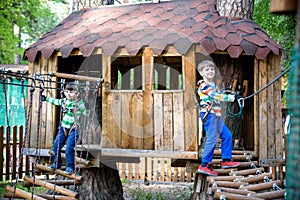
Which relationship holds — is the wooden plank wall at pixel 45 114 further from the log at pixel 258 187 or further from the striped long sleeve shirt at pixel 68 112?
the log at pixel 258 187

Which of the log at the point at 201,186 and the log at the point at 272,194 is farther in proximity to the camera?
the log at the point at 201,186

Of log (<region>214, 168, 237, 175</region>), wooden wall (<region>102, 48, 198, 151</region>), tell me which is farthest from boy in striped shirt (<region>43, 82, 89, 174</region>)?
log (<region>214, 168, 237, 175</region>)

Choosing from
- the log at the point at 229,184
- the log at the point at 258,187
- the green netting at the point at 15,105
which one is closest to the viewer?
the log at the point at 258,187

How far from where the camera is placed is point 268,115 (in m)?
7.16

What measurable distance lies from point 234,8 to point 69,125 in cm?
359

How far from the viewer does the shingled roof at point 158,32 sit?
277 inches

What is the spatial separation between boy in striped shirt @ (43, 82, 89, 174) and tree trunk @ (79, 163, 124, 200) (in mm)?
2588

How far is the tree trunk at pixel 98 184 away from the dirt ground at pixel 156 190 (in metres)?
1.37

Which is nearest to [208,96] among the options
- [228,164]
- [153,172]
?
[228,164]

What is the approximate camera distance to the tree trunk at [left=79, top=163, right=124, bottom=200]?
9742 mm

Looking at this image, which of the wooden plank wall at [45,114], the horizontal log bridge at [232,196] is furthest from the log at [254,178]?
the wooden plank wall at [45,114]

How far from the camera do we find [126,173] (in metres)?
13.6

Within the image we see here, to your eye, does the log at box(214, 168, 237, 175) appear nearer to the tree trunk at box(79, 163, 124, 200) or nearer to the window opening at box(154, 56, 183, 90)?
the tree trunk at box(79, 163, 124, 200)

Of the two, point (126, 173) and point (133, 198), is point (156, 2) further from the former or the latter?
point (126, 173)
